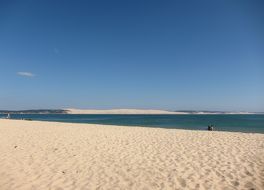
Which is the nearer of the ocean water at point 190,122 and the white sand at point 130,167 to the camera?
the white sand at point 130,167

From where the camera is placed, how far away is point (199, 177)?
7.03 metres

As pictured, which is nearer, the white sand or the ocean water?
the white sand

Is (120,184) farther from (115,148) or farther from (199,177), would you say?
(115,148)

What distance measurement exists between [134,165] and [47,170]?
9.30 ft

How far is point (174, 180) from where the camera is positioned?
6.80m

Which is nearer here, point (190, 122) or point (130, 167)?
point (130, 167)

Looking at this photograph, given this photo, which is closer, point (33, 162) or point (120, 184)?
point (120, 184)

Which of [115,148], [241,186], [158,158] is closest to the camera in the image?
[241,186]

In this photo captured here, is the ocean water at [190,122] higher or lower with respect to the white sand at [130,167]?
higher

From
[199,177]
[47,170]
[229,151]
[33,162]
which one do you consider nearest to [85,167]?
[47,170]

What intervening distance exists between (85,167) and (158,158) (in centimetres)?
287

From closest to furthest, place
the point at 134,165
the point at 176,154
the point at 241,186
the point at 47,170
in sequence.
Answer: the point at 241,186
the point at 47,170
the point at 134,165
the point at 176,154

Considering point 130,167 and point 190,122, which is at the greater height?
point 190,122

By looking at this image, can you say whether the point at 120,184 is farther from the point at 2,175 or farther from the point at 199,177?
the point at 2,175
